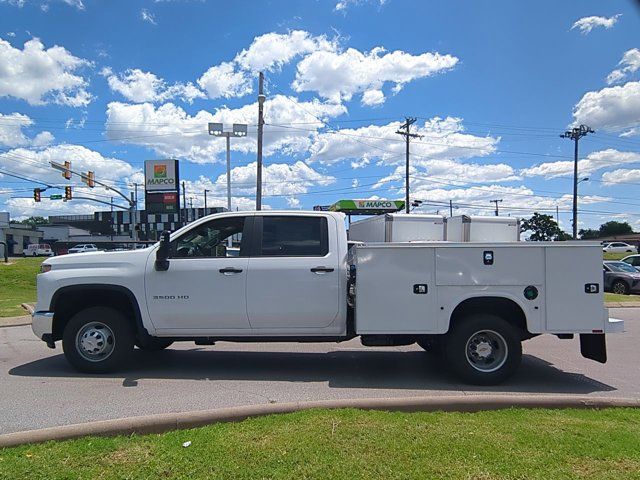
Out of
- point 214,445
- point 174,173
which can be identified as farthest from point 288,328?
point 174,173

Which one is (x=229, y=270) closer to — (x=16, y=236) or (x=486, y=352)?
(x=486, y=352)

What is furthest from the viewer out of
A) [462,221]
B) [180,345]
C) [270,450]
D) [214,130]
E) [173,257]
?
[214,130]

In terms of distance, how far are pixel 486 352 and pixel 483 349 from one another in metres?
0.05

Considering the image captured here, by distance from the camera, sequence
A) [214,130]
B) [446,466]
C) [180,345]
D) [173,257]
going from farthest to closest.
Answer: [214,130] → [180,345] → [173,257] → [446,466]

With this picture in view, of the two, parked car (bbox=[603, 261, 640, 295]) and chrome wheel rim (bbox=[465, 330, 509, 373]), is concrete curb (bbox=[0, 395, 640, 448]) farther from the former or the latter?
parked car (bbox=[603, 261, 640, 295])

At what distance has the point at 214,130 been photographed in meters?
31.8

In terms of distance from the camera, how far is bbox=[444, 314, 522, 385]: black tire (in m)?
6.19

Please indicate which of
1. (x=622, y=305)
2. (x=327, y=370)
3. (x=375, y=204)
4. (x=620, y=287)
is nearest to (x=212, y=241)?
(x=327, y=370)

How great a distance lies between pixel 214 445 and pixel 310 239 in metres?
3.18

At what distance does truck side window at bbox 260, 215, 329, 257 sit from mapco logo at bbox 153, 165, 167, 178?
113ft

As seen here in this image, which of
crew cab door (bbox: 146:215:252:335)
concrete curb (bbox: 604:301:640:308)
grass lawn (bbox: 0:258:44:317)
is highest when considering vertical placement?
crew cab door (bbox: 146:215:252:335)

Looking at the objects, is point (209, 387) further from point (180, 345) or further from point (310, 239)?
point (180, 345)

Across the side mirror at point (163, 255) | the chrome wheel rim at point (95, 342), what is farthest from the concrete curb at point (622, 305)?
the chrome wheel rim at point (95, 342)


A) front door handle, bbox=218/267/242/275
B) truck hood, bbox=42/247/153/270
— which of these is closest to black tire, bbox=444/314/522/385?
front door handle, bbox=218/267/242/275
